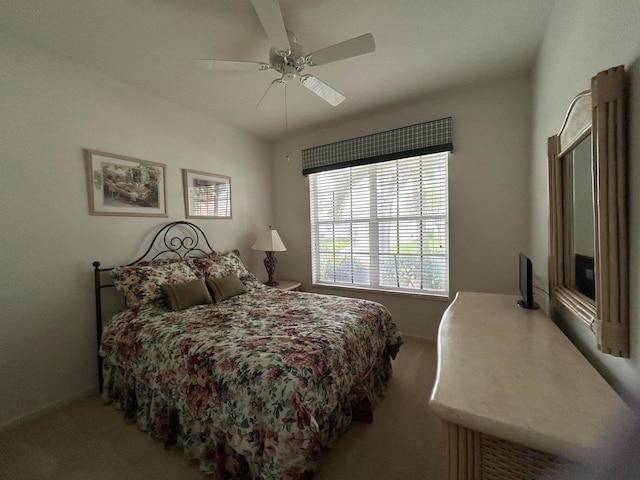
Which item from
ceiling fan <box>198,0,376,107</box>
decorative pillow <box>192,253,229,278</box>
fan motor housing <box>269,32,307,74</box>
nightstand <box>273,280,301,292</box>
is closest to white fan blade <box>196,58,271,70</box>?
ceiling fan <box>198,0,376,107</box>

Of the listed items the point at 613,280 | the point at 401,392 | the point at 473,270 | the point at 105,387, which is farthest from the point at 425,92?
the point at 105,387

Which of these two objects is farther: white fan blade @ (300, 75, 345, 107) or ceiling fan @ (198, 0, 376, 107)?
white fan blade @ (300, 75, 345, 107)

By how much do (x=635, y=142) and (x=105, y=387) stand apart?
3264mm

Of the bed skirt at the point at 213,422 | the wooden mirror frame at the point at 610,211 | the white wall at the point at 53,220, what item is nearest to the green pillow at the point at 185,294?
the bed skirt at the point at 213,422

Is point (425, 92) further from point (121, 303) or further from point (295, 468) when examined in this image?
point (121, 303)

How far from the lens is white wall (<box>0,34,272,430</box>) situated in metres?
1.75

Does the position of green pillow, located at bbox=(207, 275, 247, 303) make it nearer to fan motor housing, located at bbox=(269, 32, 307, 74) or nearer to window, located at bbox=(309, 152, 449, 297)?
window, located at bbox=(309, 152, 449, 297)

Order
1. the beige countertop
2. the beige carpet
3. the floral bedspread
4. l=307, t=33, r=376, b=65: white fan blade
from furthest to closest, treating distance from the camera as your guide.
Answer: l=307, t=33, r=376, b=65: white fan blade → the beige carpet → the floral bedspread → the beige countertop

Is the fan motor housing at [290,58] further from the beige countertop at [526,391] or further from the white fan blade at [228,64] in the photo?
the beige countertop at [526,391]

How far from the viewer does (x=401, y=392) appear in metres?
2.02

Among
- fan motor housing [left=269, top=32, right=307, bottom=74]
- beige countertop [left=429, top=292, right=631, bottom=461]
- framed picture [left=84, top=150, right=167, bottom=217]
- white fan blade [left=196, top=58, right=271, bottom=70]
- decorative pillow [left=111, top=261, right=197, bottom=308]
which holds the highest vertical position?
fan motor housing [left=269, top=32, right=307, bottom=74]

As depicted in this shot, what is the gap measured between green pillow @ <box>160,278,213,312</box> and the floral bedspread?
67 millimetres

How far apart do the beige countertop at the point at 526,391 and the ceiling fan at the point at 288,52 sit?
173 cm

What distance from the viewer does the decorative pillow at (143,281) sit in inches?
80.5
